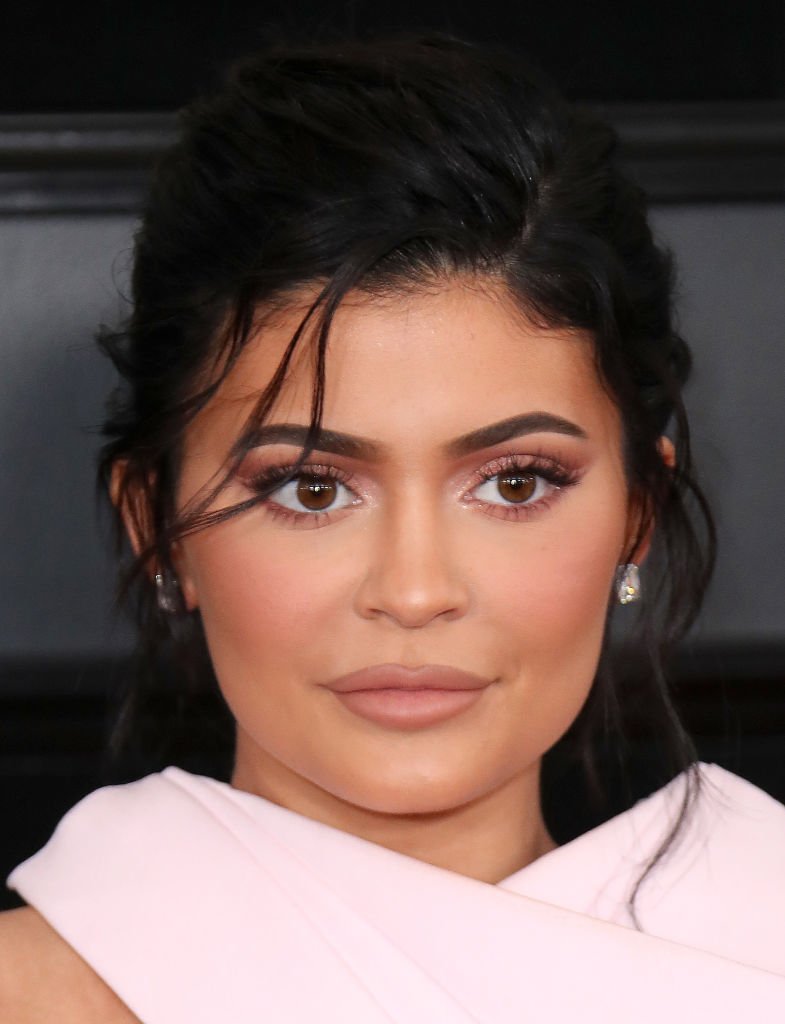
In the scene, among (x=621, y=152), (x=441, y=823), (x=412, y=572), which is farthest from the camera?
(x=621, y=152)

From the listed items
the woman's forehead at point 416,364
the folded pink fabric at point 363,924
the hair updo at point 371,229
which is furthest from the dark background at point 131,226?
the woman's forehead at point 416,364

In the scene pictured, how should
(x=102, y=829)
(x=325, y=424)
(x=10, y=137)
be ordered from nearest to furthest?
(x=325, y=424) → (x=102, y=829) → (x=10, y=137)

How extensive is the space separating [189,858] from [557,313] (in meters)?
0.45

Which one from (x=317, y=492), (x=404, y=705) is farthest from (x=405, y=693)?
(x=317, y=492)

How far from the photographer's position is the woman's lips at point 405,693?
113 centimetres

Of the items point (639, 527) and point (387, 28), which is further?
point (387, 28)

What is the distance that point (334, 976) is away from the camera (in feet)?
3.75

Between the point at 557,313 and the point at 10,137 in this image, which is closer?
the point at 557,313

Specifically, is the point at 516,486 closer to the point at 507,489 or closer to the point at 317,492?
the point at 507,489

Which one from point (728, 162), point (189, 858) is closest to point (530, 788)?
point (189, 858)

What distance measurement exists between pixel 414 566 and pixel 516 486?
0.11 m

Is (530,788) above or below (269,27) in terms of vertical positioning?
below

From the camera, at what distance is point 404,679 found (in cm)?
113

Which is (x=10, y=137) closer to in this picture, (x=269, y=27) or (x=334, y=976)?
(x=269, y=27)
